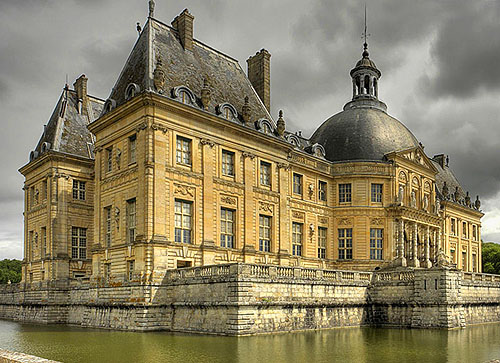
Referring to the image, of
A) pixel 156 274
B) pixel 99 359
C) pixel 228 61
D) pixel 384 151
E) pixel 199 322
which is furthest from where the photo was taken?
pixel 384 151

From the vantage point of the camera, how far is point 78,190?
147ft

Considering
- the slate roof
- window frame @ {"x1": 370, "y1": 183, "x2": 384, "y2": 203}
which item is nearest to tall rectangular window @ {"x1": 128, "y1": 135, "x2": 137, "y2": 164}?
the slate roof

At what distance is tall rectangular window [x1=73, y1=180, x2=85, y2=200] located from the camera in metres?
44.7

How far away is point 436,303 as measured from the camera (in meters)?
31.8

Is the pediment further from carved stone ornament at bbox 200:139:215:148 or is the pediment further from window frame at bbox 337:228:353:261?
carved stone ornament at bbox 200:139:215:148

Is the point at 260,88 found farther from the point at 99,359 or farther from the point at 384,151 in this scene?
the point at 99,359

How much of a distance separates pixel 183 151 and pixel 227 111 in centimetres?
503

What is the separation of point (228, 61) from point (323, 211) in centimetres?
1430

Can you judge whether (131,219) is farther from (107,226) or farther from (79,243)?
(79,243)

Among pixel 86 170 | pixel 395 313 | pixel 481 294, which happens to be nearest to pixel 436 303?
pixel 395 313

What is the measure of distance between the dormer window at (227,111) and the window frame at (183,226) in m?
6.51

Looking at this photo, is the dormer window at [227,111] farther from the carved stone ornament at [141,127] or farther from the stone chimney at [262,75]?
the stone chimney at [262,75]

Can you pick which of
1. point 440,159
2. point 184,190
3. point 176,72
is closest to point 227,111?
point 176,72

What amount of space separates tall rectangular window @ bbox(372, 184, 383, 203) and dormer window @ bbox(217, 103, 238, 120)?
1564 centimetres
